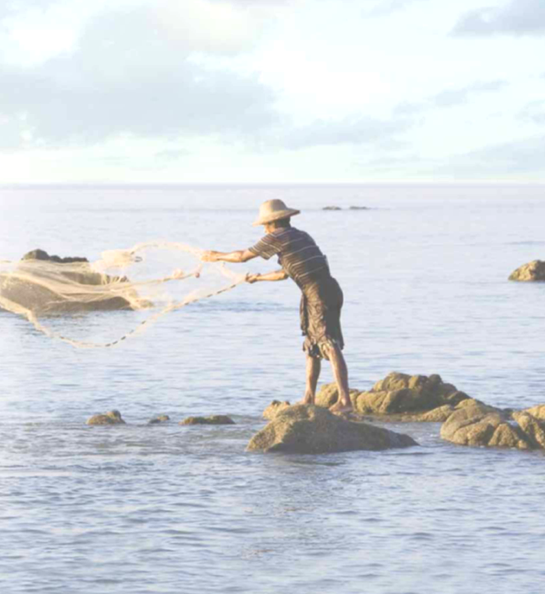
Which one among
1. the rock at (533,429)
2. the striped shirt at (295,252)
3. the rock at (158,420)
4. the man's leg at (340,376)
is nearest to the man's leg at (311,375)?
the man's leg at (340,376)

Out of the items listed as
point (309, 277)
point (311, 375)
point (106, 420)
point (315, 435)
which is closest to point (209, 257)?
point (309, 277)

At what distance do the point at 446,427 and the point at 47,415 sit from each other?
5100 mm

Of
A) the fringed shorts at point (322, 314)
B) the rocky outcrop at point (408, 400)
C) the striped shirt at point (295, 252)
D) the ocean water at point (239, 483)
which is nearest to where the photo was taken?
the ocean water at point (239, 483)

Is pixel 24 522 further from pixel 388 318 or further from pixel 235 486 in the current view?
pixel 388 318

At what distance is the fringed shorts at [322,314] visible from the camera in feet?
50.8

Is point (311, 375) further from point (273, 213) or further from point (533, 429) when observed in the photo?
point (533, 429)

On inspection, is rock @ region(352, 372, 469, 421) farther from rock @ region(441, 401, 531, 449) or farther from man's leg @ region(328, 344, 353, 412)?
man's leg @ region(328, 344, 353, 412)

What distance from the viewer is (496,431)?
15.2 meters

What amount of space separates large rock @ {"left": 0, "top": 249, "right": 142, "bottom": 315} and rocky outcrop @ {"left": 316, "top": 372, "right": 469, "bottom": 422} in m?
2.82

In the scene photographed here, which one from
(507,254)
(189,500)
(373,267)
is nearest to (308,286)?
(189,500)

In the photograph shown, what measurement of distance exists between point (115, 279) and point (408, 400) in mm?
4327

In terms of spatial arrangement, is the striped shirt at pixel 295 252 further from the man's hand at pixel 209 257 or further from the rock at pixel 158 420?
the rock at pixel 158 420

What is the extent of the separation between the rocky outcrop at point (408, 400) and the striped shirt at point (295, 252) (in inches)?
93.3

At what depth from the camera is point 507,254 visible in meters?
61.8
